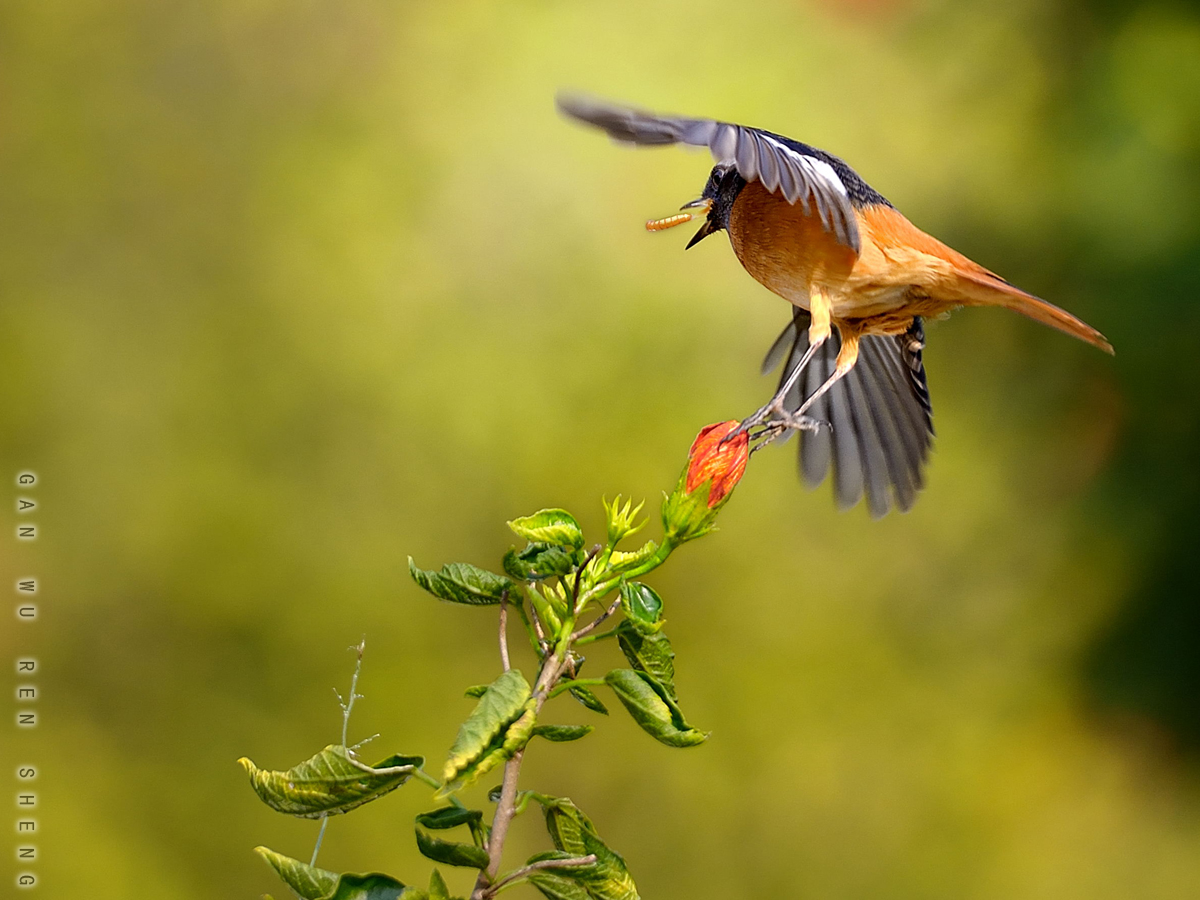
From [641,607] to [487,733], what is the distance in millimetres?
89

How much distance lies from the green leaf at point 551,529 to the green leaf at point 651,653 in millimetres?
45

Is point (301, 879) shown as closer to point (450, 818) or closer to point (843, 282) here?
point (450, 818)

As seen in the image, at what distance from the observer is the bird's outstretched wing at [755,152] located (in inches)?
20.2

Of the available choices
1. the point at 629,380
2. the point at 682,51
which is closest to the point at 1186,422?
the point at 629,380

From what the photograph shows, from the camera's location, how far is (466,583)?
0.46 metres

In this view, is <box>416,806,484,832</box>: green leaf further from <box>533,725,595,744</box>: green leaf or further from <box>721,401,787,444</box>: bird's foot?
A: <box>721,401,787,444</box>: bird's foot

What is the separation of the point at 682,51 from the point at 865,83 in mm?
303

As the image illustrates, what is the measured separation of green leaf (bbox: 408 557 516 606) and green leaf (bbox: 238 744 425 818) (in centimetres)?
7

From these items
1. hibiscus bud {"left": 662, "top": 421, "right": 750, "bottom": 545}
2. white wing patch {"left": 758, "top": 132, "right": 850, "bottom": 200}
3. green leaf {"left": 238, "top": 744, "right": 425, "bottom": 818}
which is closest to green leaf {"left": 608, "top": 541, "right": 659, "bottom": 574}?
hibiscus bud {"left": 662, "top": 421, "right": 750, "bottom": 545}

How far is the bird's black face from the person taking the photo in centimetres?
75

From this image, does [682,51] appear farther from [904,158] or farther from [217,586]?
[217,586]

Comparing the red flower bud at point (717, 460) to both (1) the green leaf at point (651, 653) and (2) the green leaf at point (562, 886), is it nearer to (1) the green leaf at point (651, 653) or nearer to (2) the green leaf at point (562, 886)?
(1) the green leaf at point (651, 653)

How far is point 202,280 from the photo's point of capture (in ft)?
5.24

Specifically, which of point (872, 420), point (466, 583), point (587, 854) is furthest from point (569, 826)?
point (872, 420)
